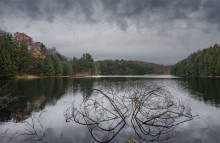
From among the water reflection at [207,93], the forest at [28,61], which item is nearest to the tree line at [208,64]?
the forest at [28,61]

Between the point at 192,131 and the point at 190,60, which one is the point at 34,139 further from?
the point at 190,60

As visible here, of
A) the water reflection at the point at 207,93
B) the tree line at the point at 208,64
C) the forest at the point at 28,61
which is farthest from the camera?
the tree line at the point at 208,64

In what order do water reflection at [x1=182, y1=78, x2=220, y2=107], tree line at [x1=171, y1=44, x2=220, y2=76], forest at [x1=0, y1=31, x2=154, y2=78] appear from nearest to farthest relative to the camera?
1. water reflection at [x1=182, y1=78, x2=220, y2=107]
2. forest at [x1=0, y1=31, x2=154, y2=78]
3. tree line at [x1=171, y1=44, x2=220, y2=76]

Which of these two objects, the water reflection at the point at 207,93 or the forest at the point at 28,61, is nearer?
the water reflection at the point at 207,93

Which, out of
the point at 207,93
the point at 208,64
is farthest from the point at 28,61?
the point at 208,64

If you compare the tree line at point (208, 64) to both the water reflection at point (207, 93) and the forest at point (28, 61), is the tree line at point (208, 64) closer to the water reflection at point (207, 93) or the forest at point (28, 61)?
the forest at point (28, 61)

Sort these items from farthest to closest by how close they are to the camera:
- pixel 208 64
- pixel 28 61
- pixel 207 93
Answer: pixel 208 64, pixel 28 61, pixel 207 93

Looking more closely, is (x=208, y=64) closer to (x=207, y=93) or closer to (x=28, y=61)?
(x=28, y=61)

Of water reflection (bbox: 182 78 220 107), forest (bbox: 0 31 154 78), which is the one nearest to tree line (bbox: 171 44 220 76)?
forest (bbox: 0 31 154 78)

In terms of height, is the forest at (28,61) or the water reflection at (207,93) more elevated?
the forest at (28,61)

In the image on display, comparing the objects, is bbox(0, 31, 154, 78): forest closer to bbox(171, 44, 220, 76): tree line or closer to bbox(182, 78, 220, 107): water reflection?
bbox(182, 78, 220, 107): water reflection

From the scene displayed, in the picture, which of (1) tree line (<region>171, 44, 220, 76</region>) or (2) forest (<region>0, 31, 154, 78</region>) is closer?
(2) forest (<region>0, 31, 154, 78</region>)

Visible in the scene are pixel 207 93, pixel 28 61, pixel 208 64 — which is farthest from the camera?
→ pixel 208 64

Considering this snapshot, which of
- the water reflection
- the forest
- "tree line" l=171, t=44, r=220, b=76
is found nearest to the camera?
the water reflection
